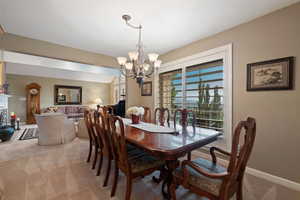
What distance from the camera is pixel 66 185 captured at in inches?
70.4

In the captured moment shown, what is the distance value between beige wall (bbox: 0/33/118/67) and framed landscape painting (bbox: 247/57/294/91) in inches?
136

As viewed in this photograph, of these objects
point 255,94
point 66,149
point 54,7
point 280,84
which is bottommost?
point 66,149

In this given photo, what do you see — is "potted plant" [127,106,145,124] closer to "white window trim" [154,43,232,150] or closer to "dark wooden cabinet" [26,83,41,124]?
"white window trim" [154,43,232,150]

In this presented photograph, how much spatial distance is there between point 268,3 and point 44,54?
161 inches

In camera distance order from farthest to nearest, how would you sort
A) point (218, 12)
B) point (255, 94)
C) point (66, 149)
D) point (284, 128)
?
1. point (66, 149)
2. point (255, 94)
3. point (218, 12)
4. point (284, 128)

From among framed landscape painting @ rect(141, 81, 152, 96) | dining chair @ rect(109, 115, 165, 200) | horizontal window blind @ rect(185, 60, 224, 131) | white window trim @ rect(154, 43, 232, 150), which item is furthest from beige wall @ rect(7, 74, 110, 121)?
white window trim @ rect(154, 43, 232, 150)

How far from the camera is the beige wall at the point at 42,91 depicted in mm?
6184

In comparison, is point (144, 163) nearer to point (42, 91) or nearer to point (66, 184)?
point (66, 184)

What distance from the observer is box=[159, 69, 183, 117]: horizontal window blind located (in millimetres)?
3355

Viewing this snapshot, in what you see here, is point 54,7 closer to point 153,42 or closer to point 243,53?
point 153,42

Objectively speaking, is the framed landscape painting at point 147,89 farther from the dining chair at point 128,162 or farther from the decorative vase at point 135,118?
the dining chair at point 128,162

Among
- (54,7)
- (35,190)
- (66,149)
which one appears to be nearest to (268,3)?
(54,7)

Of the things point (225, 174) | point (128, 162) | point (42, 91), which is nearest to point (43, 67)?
point (42, 91)

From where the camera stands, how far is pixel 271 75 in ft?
6.34
